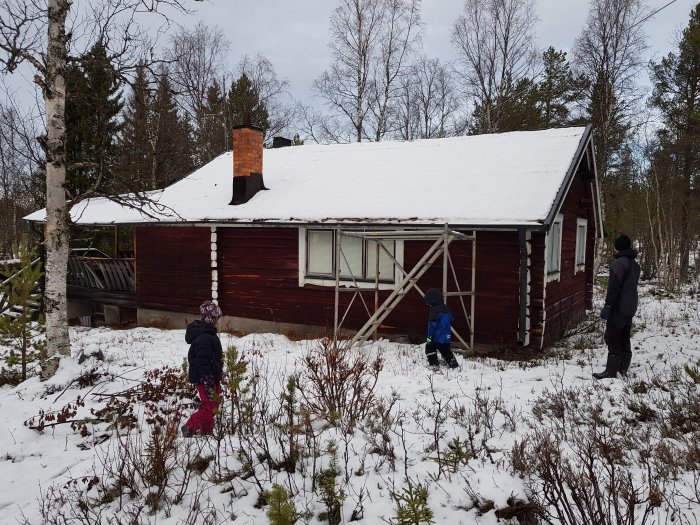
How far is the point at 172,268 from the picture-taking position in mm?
13445

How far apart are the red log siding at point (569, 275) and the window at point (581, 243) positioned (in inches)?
7.8

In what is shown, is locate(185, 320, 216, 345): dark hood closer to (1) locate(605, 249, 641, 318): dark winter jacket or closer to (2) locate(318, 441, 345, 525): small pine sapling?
(2) locate(318, 441, 345, 525): small pine sapling

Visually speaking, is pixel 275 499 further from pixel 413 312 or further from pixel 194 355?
pixel 413 312

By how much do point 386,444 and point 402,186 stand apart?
764 cm

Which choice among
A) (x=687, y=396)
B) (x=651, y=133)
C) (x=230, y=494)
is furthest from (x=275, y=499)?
(x=651, y=133)

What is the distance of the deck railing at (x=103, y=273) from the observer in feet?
47.8

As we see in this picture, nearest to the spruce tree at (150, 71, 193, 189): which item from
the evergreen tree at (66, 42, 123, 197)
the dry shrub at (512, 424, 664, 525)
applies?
the evergreen tree at (66, 42, 123, 197)

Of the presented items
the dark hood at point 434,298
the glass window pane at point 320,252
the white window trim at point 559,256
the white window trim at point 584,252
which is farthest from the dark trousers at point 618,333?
the white window trim at point 584,252

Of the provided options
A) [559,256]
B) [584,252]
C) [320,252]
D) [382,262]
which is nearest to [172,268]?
[320,252]

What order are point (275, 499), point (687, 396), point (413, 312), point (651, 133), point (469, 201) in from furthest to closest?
point (651, 133) < point (413, 312) < point (469, 201) < point (687, 396) < point (275, 499)

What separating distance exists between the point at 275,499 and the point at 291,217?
333 inches

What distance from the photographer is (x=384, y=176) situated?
1202 cm

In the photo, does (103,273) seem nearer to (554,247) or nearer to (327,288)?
(327,288)

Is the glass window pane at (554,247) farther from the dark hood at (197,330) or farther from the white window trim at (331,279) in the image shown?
the dark hood at (197,330)
